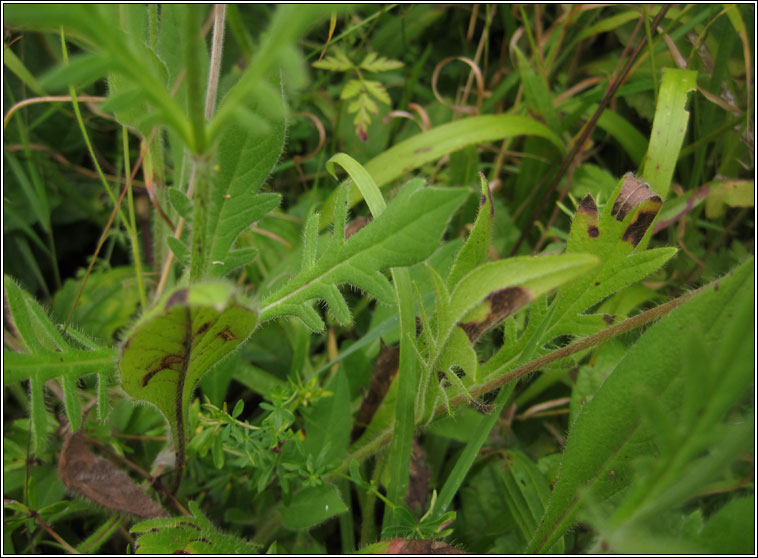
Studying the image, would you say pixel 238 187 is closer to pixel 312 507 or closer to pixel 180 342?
pixel 180 342

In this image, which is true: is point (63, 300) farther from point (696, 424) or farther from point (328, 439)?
point (696, 424)

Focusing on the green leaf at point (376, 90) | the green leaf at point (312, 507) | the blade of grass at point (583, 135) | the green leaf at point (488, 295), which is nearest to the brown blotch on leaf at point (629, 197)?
the green leaf at point (488, 295)

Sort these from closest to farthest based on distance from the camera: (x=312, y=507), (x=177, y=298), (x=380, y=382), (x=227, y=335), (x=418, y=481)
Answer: (x=177, y=298), (x=227, y=335), (x=312, y=507), (x=418, y=481), (x=380, y=382)

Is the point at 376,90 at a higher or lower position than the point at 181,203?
higher

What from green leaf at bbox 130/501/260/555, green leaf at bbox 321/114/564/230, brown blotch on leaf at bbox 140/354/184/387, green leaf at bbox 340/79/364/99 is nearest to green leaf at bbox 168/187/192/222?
brown blotch on leaf at bbox 140/354/184/387

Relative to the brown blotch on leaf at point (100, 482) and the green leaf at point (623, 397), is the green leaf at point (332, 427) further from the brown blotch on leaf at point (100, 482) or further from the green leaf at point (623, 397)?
the green leaf at point (623, 397)

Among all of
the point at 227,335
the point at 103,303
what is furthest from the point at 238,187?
the point at 103,303
